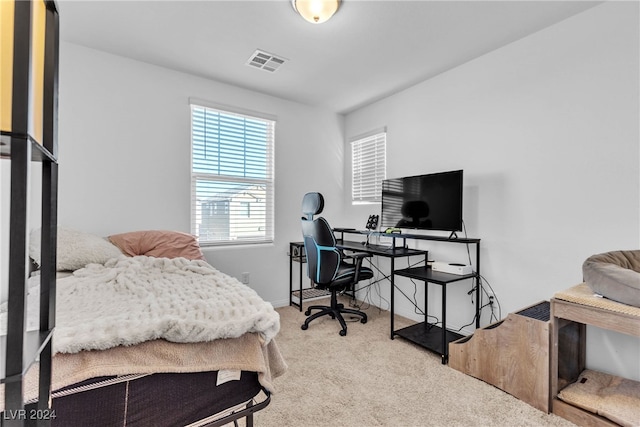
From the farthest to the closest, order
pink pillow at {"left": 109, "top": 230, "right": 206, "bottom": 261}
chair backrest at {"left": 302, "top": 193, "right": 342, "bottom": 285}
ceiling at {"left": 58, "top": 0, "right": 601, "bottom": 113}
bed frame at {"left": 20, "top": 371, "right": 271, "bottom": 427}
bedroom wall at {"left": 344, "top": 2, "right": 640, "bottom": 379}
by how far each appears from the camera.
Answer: chair backrest at {"left": 302, "top": 193, "right": 342, "bottom": 285}
pink pillow at {"left": 109, "top": 230, "right": 206, "bottom": 261}
ceiling at {"left": 58, "top": 0, "right": 601, "bottom": 113}
bedroom wall at {"left": 344, "top": 2, "right": 640, "bottom": 379}
bed frame at {"left": 20, "top": 371, "right": 271, "bottom": 427}

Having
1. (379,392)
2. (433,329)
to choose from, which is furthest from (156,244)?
(433,329)

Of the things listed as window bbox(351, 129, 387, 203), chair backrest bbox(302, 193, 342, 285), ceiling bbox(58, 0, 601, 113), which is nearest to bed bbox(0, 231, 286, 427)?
chair backrest bbox(302, 193, 342, 285)

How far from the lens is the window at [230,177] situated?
3137 millimetres

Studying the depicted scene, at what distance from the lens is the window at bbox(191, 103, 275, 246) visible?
3137 millimetres

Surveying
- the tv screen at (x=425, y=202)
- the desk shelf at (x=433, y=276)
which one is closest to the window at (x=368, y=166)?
the tv screen at (x=425, y=202)

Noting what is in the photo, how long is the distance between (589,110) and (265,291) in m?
3.23

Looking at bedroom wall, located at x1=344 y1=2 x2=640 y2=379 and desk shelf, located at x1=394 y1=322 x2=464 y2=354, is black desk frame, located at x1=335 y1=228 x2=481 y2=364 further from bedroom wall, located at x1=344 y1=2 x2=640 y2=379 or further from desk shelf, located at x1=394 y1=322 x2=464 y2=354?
bedroom wall, located at x1=344 y1=2 x2=640 y2=379

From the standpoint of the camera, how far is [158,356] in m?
0.94

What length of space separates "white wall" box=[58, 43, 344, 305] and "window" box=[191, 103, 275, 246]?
0.10 metres

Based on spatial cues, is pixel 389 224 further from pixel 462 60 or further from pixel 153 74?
pixel 153 74

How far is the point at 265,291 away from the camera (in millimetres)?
3510

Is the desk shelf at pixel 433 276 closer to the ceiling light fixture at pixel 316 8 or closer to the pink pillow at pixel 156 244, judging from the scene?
the pink pillow at pixel 156 244

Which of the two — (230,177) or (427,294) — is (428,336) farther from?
(230,177)

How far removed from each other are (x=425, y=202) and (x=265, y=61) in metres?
1.91
